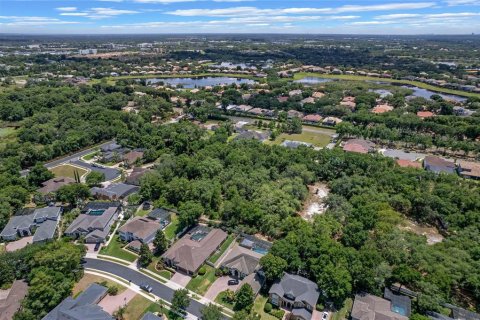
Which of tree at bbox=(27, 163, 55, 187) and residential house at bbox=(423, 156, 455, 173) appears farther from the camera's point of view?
residential house at bbox=(423, 156, 455, 173)

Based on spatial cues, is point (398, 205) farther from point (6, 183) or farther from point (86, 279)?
point (6, 183)

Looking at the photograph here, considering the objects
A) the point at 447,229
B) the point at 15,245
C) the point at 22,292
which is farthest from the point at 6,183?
the point at 447,229

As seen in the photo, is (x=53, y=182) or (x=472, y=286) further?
(x=53, y=182)

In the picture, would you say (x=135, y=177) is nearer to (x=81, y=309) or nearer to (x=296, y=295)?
(x=81, y=309)

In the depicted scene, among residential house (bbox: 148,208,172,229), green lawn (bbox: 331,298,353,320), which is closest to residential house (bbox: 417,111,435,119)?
green lawn (bbox: 331,298,353,320)

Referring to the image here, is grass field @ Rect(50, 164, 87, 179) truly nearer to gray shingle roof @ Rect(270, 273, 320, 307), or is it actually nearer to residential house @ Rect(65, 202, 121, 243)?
residential house @ Rect(65, 202, 121, 243)
